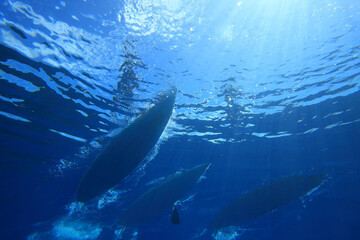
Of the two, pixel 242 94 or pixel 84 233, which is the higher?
pixel 242 94

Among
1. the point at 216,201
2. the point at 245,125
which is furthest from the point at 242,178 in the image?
the point at 245,125

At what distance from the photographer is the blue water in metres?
6.45

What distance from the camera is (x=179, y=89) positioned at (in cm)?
937

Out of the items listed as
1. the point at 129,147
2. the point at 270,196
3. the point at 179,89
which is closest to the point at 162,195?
the point at 129,147

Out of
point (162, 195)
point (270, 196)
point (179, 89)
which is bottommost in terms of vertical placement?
point (162, 195)

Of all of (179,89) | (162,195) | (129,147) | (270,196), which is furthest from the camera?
(179,89)

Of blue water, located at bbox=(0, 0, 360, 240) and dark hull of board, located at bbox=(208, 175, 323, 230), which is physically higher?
blue water, located at bbox=(0, 0, 360, 240)

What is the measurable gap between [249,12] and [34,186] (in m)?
17.9

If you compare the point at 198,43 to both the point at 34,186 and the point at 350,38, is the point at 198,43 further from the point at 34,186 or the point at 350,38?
the point at 34,186

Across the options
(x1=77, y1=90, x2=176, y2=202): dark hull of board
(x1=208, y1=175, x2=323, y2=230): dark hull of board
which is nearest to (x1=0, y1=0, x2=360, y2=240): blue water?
(x1=208, y1=175, x2=323, y2=230): dark hull of board

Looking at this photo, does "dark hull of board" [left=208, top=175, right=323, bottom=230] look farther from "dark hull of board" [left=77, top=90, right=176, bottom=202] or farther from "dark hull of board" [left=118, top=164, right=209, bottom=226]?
"dark hull of board" [left=77, top=90, right=176, bottom=202]

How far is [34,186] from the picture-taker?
15.0 metres

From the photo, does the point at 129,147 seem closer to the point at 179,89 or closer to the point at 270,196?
the point at 270,196

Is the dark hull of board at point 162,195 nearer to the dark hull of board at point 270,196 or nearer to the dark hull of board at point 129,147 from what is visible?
the dark hull of board at point 129,147
